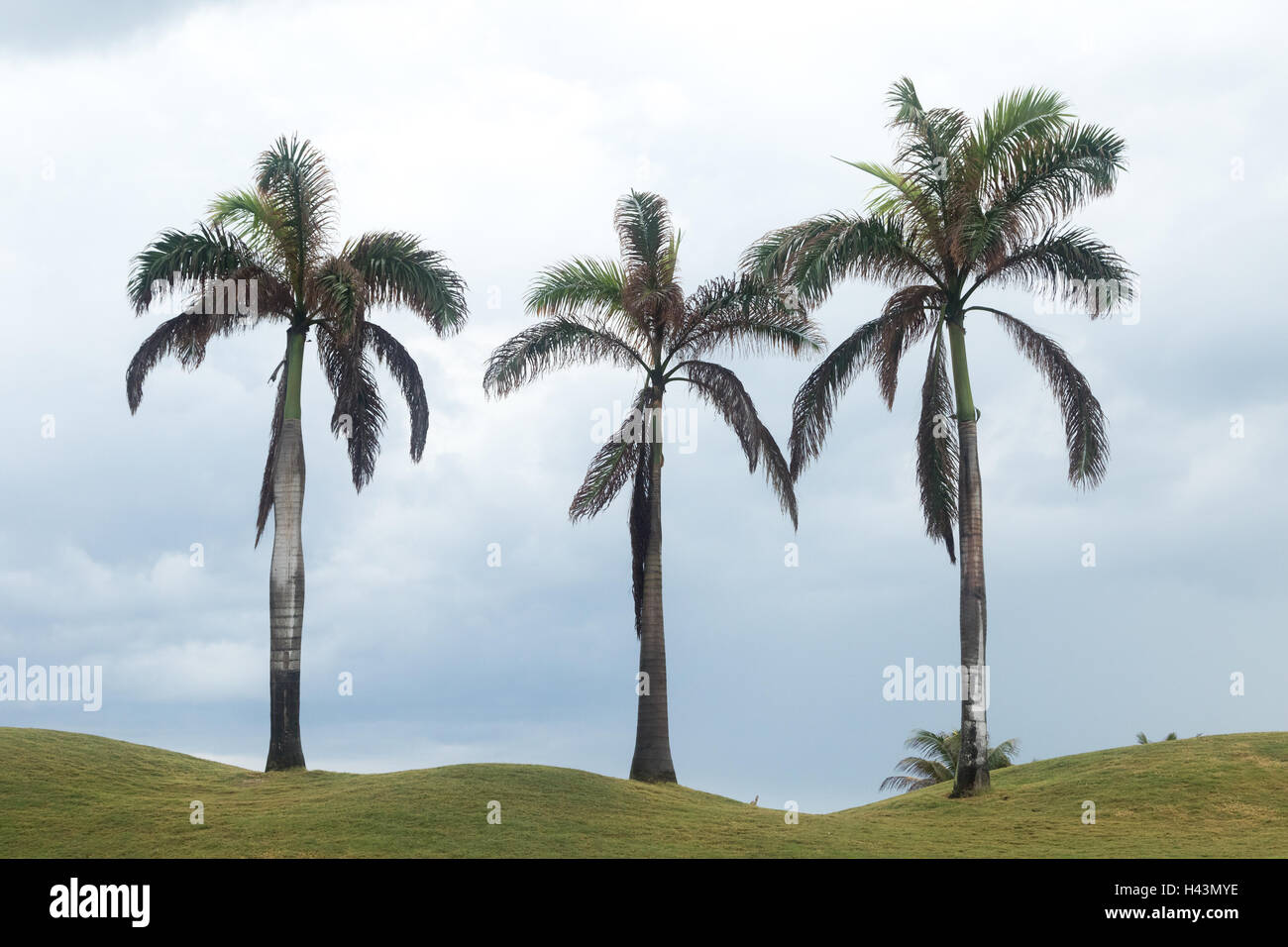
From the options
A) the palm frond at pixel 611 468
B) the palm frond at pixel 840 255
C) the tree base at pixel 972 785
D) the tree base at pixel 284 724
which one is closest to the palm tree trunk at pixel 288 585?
the tree base at pixel 284 724

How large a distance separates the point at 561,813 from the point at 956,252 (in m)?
14.8

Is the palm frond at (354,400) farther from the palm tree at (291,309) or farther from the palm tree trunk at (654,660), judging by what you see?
the palm tree trunk at (654,660)

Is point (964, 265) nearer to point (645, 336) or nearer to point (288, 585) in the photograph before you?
point (645, 336)

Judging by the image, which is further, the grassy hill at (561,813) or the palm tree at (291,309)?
the palm tree at (291,309)

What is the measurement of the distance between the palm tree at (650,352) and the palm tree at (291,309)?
2754 millimetres

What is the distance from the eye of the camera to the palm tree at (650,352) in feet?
92.2

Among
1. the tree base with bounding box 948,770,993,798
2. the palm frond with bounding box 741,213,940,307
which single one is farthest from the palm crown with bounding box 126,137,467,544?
the tree base with bounding box 948,770,993,798

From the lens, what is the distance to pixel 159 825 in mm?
19344

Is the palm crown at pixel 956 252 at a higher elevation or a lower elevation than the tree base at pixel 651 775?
higher

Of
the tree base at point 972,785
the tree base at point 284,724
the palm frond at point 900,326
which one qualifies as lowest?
the tree base at point 972,785

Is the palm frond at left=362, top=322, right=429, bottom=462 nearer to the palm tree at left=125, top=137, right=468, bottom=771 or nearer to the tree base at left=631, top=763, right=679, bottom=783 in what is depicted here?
the palm tree at left=125, top=137, right=468, bottom=771

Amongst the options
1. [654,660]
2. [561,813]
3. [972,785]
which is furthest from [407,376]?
[972,785]

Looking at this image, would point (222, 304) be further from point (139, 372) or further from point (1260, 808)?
point (1260, 808)

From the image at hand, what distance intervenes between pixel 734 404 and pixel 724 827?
36.8 feet
